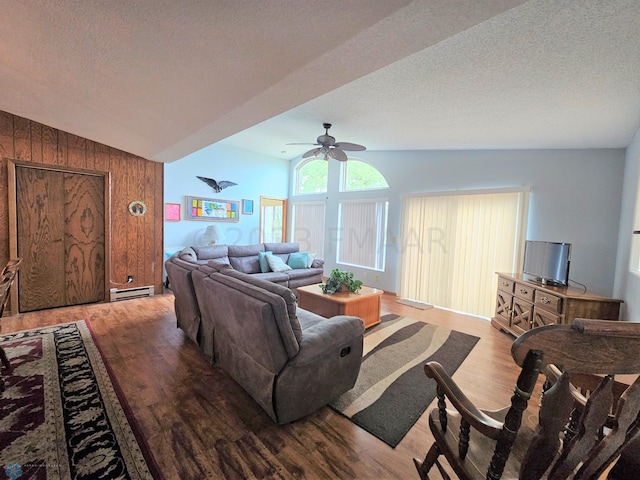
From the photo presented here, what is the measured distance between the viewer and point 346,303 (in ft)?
10.7

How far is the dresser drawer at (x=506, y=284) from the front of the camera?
3447 mm

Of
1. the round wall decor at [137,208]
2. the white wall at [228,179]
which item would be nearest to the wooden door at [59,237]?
the round wall decor at [137,208]

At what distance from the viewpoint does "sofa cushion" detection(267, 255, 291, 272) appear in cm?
497

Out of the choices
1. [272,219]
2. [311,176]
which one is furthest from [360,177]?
[272,219]

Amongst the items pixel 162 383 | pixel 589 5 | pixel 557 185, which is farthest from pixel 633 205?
pixel 162 383

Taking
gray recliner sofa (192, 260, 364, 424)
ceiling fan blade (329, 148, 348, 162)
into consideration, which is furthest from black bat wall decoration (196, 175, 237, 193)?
gray recliner sofa (192, 260, 364, 424)

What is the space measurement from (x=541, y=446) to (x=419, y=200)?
14.9 ft

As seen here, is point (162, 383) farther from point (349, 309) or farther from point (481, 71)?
point (481, 71)

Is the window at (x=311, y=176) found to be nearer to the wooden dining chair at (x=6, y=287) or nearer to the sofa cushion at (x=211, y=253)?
the sofa cushion at (x=211, y=253)

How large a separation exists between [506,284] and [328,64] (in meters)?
3.42

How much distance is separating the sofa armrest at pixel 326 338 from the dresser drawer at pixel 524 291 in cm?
228

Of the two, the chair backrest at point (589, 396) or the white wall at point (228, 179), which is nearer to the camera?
the chair backrest at point (589, 396)

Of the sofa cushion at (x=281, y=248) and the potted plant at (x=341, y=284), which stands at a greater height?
the sofa cushion at (x=281, y=248)

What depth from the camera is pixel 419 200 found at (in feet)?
16.1
